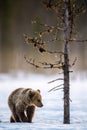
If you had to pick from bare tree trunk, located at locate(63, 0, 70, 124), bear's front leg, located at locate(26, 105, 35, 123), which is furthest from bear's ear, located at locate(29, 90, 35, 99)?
bare tree trunk, located at locate(63, 0, 70, 124)

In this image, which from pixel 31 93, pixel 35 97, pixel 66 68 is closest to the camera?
pixel 66 68

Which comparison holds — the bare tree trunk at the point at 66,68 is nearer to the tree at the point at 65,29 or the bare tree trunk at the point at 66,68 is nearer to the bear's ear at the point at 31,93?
the tree at the point at 65,29

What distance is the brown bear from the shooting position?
743 inches

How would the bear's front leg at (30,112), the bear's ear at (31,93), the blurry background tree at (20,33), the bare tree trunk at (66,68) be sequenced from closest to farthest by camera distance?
the bare tree trunk at (66,68)
the bear's ear at (31,93)
the bear's front leg at (30,112)
the blurry background tree at (20,33)

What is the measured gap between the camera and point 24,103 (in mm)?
18906

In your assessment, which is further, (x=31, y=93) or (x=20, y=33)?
(x=20, y=33)

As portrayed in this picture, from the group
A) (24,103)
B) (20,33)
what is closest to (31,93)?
(24,103)

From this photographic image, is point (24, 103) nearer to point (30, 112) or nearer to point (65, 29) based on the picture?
point (30, 112)

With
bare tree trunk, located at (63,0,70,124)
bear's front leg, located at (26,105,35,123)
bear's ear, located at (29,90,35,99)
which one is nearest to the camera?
bare tree trunk, located at (63,0,70,124)

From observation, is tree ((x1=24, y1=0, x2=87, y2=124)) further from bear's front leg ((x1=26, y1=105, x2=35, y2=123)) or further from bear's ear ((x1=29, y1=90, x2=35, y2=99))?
bear's front leg ((x1=26, y1=105, x2=35, y2=123))

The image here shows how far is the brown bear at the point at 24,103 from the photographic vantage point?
18.9m

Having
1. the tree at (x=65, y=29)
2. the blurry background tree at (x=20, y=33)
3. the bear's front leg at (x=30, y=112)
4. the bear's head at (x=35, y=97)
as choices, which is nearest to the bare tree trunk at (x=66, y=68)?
the tree at (x=65, y=29)

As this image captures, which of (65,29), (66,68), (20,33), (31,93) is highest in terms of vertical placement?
(65,29)

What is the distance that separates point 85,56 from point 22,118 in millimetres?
77225
